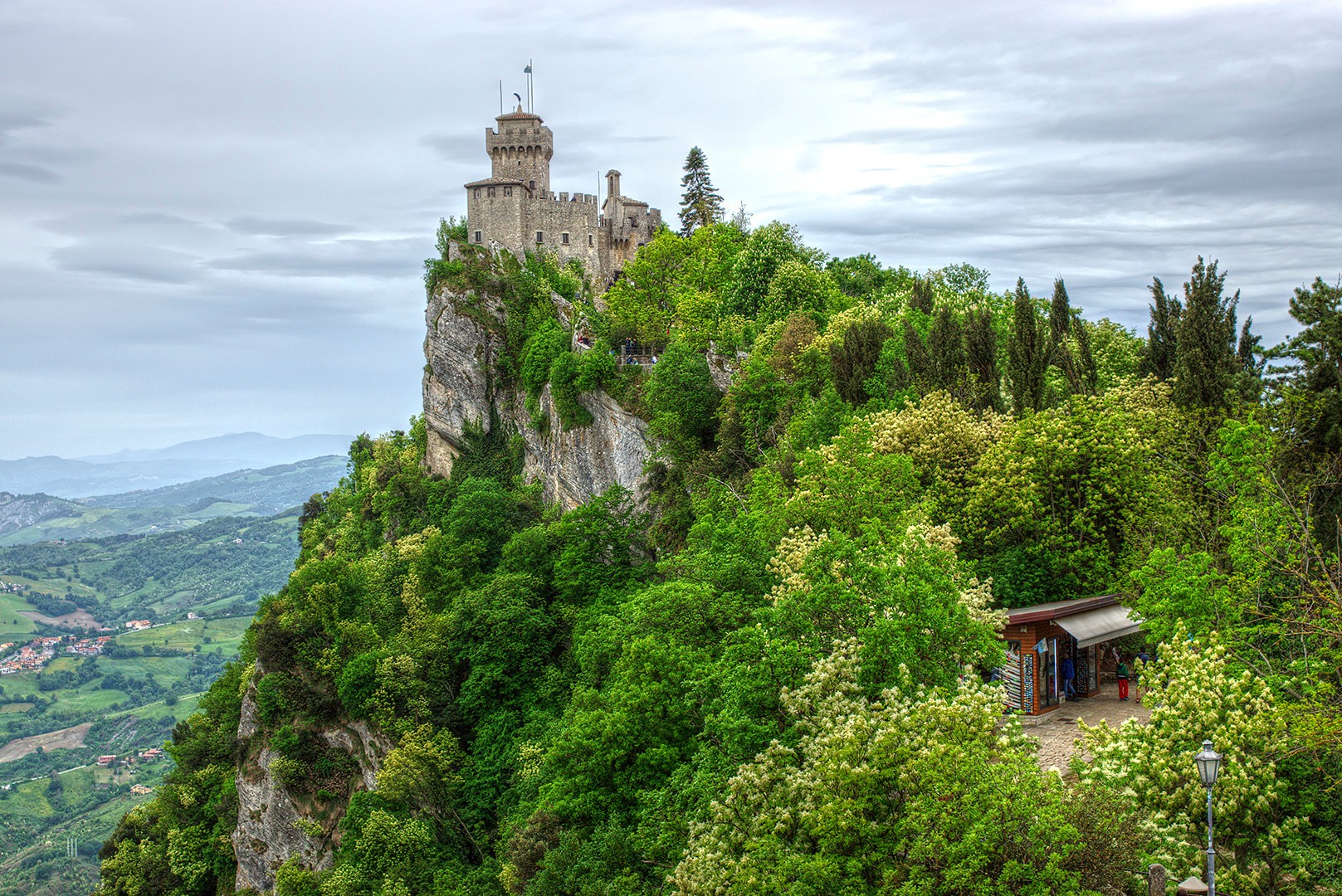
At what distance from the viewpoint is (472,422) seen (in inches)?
2862

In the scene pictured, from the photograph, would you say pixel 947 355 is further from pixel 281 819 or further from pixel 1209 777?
pixel 281 819

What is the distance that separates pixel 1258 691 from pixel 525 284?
5923 centimetres

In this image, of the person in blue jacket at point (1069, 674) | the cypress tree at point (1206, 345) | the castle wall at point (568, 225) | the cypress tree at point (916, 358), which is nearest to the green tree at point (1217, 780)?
the person in blue jacket at point (1069, 674)

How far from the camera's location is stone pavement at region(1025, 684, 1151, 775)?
2297 cm

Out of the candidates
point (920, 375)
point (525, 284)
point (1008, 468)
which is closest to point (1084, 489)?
point (1008, 468)

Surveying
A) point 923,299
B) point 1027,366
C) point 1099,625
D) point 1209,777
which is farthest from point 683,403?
point 1209,777

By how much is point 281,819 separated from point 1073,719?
40.2m

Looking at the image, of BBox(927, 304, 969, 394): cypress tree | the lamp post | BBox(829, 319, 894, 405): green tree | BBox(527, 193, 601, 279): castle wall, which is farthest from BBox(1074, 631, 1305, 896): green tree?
BBox(527, 193, 601, 279): castle wall

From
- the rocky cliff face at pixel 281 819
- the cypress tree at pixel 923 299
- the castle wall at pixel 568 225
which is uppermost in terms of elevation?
the castle wall at pixel 568 225

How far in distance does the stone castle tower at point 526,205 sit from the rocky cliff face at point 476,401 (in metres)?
6.23

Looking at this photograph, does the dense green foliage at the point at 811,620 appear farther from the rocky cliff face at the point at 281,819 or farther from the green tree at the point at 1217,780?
the rocky cliff face at the point at 281,819

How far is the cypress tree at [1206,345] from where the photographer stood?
31.8 meters

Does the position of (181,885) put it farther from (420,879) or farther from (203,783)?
(420,879)

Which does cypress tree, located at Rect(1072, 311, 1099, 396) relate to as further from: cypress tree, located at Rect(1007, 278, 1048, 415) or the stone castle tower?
the stone castle tower
